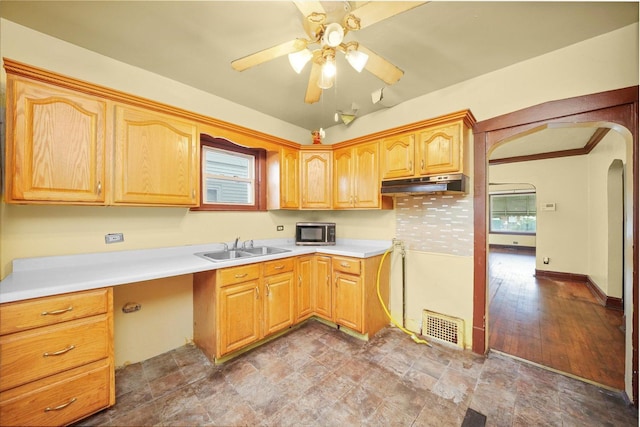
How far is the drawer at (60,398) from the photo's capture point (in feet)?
4.11

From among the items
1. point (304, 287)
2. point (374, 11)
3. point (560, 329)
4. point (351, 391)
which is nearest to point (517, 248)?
point (560, 329)

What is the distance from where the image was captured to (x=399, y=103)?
111 inches

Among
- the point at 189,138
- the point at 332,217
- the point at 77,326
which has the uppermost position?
the point at 189,138

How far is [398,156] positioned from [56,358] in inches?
116

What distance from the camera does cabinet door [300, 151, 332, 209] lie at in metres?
3.04

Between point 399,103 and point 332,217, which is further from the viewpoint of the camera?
point 332,217

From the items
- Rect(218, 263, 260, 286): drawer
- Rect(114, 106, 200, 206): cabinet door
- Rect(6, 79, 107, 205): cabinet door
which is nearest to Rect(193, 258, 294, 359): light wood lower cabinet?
Rect(218, 263, 260, 286): drawer

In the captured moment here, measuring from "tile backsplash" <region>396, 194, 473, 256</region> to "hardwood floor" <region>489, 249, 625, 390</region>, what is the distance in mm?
1086

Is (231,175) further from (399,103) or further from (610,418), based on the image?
(610,418)

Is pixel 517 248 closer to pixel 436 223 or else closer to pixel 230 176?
pixel 436 223

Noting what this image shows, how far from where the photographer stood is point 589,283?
4.25 metres

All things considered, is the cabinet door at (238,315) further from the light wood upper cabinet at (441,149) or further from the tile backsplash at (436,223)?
the light wood upper cabinet at (441,149)

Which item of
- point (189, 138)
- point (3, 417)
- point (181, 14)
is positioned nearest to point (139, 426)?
point (3, 417)

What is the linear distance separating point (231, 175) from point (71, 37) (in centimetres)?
156
